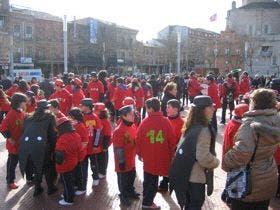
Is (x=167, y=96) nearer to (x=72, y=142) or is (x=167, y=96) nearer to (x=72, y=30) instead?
(x=72, y=142)

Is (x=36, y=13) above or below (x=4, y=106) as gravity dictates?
above

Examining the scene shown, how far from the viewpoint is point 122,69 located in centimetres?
6356

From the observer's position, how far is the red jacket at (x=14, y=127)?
7.34 m

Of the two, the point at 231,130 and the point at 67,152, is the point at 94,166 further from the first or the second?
the point at 231,130

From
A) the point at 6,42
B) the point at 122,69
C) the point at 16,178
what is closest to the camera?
the point at 16,178

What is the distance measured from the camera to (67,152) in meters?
6.38

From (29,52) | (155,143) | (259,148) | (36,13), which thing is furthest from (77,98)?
(36,13)

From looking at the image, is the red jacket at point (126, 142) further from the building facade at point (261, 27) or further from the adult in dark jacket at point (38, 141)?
the building facade at point (261, 27)

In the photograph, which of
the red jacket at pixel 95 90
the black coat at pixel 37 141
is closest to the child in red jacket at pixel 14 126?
the black coat at pixel 37 141

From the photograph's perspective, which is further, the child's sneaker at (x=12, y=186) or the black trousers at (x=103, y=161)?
the black trousers at (x=103, y=161)

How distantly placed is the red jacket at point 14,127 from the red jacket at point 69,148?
4.63 feet

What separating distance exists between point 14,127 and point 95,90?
681 centimetres

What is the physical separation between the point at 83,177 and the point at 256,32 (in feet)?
224

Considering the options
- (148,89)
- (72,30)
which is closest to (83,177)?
(148,89)
